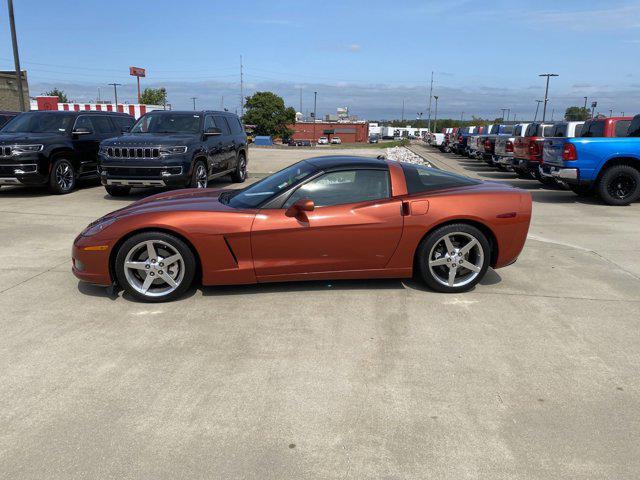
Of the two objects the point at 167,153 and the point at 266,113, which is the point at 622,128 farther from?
the point at 266,113

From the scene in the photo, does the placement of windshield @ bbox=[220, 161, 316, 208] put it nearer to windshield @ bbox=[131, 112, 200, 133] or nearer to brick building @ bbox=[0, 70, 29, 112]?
windshield @ bbox=[131, 112, 200, 133]

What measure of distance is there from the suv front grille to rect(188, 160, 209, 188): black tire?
0.87 meters

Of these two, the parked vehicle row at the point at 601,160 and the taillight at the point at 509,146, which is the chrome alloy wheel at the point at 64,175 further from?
the taillight at the point at 509,146

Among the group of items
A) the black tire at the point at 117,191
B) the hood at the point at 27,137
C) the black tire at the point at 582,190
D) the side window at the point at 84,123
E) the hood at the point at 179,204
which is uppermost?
the side window at the point at 84,123

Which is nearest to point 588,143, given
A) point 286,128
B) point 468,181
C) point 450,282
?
point 468,181

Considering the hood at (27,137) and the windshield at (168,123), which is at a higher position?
the windshield at (168,123)

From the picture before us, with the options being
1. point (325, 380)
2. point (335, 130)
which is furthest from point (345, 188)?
point (335, 130)

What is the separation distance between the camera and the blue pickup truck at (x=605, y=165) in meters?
10.3

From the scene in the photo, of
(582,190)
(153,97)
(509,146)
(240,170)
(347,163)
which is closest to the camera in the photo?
(347,163)

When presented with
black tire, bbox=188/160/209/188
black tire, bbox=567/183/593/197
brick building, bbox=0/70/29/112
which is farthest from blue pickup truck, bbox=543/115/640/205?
brick building, bbox=0/70/29/112

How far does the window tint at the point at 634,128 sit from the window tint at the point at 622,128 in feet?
0.25

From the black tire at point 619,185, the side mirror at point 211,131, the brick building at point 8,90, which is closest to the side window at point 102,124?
the side mirror at point 211,131

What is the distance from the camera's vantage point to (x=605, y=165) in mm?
10375

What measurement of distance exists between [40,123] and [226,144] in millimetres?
4292
